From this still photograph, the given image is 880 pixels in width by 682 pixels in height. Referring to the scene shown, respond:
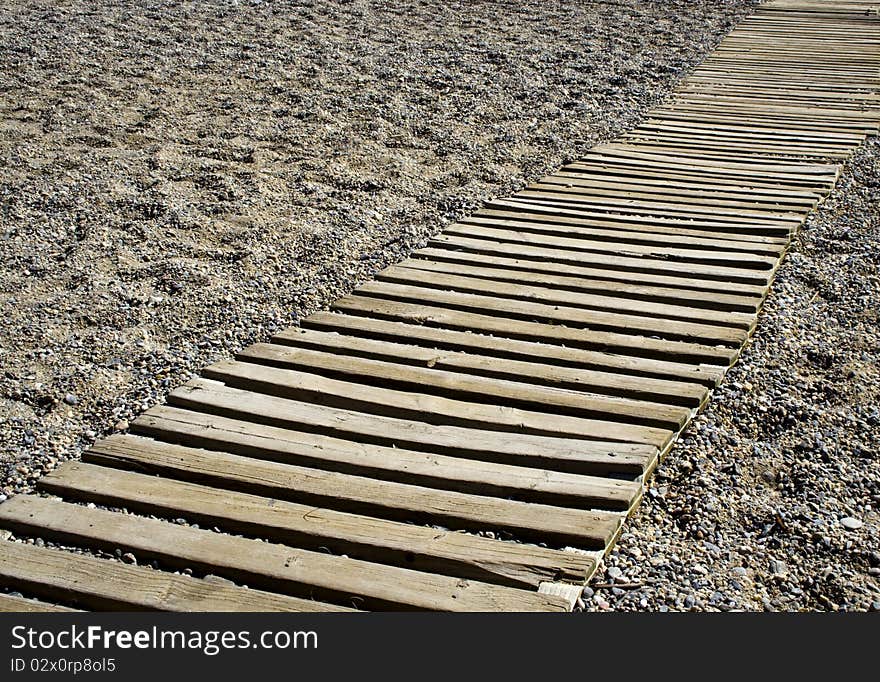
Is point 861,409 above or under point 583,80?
under

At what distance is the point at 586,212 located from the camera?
4266mm

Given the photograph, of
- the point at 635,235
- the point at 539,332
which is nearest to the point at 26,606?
the point at 539,332

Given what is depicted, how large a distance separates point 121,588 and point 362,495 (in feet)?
2.04

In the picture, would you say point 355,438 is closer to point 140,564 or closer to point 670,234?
point 140,564

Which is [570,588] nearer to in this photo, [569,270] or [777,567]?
[777,567]

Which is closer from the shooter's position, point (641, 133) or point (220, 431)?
point (220, 431)

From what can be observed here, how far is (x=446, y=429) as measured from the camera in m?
2.65

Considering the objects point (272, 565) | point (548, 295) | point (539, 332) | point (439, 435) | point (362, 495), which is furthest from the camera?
point (548, 295)

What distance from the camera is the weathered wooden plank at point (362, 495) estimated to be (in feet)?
7.39

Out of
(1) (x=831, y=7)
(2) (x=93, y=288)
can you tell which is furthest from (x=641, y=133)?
(1) (x=831, y=7)

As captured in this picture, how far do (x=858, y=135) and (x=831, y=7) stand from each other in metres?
4.22

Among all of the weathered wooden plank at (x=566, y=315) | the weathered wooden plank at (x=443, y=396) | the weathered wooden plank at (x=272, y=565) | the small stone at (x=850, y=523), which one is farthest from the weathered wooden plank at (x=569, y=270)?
the weathered wooden plank at (x=272, y=565)

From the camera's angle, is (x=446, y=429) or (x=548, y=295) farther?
(x=548, y=295)

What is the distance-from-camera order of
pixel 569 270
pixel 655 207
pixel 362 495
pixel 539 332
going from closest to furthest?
1. pixel 362 495
2. pixel 539 332
3. pixel 569 270
4. pixel 655 207
